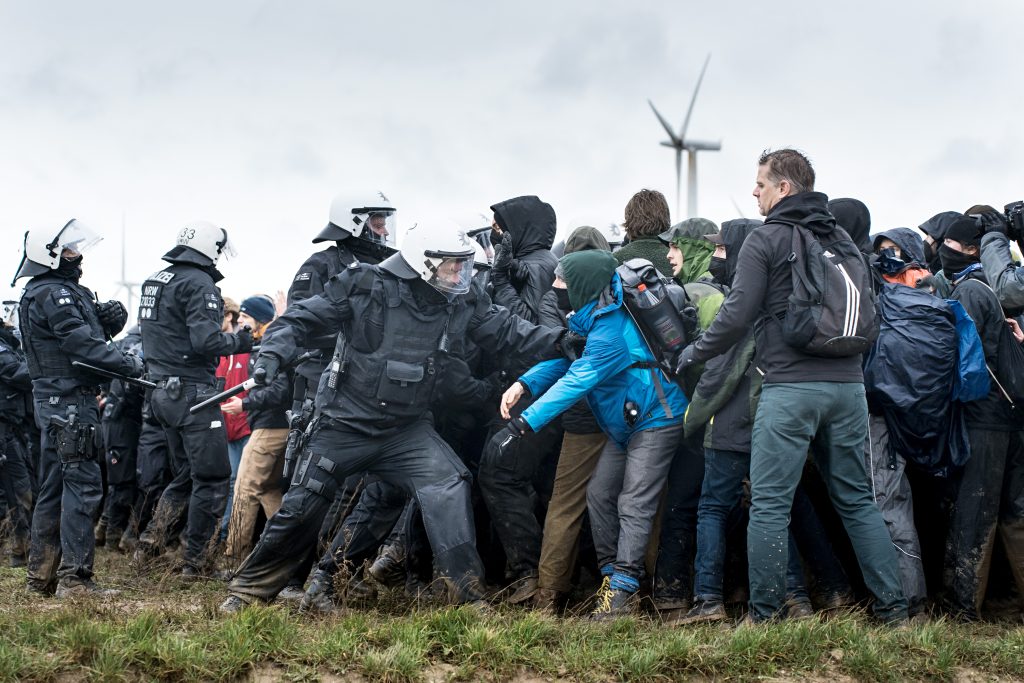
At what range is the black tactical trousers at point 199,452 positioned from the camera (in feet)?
28.6

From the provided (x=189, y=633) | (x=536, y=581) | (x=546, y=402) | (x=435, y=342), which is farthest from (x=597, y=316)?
(x=189, y=633)

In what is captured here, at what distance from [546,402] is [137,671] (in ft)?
8.44

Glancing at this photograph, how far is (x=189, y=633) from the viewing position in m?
5.57

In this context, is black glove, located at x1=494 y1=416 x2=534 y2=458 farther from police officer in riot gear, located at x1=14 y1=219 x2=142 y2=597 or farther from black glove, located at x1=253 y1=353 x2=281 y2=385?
police officer in riot gear, located at x1=14 y1=219 x2=142 y2=597

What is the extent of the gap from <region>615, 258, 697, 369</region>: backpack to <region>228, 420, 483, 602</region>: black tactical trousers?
141 cm

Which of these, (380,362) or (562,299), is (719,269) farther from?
(380,362)

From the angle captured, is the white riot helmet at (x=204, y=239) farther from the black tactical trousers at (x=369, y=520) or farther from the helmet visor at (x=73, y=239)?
the black tactical trousers at (x=369, y=520)

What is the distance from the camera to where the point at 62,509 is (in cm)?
793

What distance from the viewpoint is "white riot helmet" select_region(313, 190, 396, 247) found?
7961 millimetres

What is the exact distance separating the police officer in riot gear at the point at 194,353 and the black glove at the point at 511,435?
321 centimetres

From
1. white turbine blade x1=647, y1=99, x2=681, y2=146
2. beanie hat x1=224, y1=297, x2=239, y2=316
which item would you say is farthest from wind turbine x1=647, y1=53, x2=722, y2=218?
beanie hat x1=224, y1=297, x2=239, y2=316

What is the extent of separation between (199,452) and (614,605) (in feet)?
13.1

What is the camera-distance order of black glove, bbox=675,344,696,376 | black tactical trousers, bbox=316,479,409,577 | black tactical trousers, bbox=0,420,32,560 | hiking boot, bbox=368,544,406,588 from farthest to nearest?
black tactical trousers, bbox=0,420,32,560 → hiking boot, bbox=368,544,406,588 → black tactical trousers, bbox=316,479,409,577 → black glove, bbox=675,344,696,376

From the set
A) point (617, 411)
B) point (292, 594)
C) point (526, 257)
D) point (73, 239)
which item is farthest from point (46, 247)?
point (617, 411)
